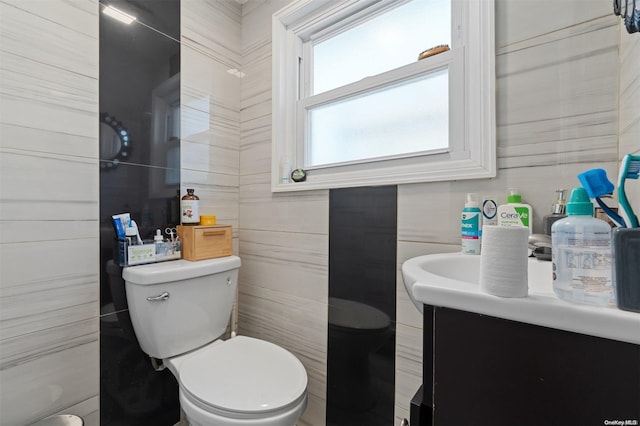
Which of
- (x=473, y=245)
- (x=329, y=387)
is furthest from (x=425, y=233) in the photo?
(x=329, y=387)

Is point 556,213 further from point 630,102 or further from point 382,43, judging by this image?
point 382,43

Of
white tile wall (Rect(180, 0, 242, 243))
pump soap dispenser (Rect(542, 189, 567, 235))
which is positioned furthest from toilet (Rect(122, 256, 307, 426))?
pump soap dispenser (Rect(542, 189, 567, 235))

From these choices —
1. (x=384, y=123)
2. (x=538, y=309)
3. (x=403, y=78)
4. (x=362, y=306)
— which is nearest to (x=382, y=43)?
(x=403, y=78)

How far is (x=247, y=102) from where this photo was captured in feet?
5.07

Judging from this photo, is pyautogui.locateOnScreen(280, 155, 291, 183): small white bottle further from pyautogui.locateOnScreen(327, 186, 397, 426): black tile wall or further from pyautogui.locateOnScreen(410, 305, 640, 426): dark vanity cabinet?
pyautogui.locateOnScreen(410, 305, 640, 426): dark vanity cabinet

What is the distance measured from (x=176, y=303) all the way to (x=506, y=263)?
1.11 m

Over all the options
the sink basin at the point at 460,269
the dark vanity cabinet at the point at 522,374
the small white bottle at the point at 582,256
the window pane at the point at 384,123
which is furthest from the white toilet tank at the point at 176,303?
the small white bottle at the point at 582,256

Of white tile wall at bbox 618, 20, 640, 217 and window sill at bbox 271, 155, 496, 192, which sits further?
window sill at bbox 271, 155, 496, 192

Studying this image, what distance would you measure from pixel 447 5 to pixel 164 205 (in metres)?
1.40

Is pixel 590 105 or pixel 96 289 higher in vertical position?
pixel 590 105

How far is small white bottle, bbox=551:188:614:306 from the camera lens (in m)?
0.35

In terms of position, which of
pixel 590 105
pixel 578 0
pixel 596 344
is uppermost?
pixel 578 0

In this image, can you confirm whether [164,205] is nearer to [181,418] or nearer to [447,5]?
[181,418]

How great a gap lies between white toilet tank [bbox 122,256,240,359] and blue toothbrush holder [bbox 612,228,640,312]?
1.17 m
